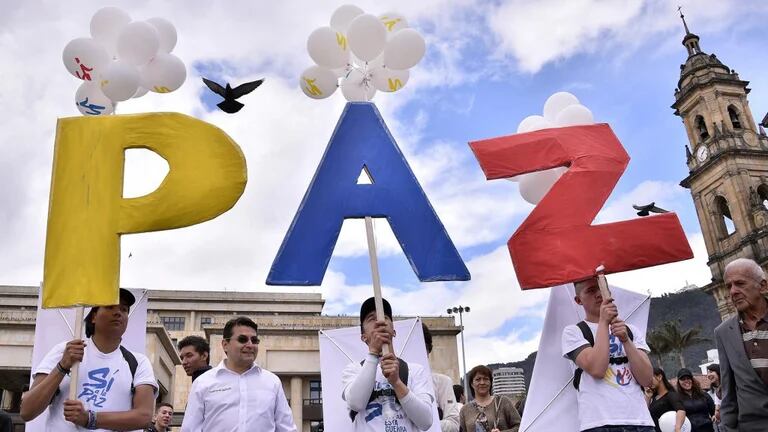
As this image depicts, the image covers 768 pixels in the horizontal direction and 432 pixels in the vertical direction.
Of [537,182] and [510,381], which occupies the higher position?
[537,182]

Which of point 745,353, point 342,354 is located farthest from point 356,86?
point 745,353

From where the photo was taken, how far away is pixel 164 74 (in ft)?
18.4

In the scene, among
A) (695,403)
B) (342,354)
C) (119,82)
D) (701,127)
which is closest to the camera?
(119,82)

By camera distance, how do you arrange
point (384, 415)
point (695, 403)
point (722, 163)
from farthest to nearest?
point (722, 163), point (695, 403), point (384, 415)

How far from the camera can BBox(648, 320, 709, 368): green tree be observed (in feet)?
168

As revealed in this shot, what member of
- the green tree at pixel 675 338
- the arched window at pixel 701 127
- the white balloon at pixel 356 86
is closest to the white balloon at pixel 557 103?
the white balloon at pixel 356 86

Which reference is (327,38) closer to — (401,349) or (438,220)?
(438,220)

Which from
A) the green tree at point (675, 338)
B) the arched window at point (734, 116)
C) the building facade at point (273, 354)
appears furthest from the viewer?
the green tree at point (675, 338)

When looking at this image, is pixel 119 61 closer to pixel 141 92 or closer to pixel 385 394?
pixel 141 92

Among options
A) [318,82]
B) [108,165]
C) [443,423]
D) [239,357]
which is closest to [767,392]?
[443,423]

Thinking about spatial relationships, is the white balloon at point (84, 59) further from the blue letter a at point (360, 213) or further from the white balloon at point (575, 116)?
the white balloon at point (575, 116)

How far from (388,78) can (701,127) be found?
4870 cm

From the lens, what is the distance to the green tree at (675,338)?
5106 centimetres

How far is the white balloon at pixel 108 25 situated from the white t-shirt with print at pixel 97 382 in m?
2.75
